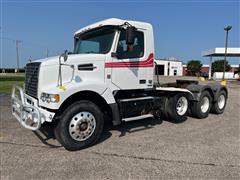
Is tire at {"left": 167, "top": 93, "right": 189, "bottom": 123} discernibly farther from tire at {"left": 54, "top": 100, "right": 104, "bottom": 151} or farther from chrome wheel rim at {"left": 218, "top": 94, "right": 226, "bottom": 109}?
tire at {"left": 54, "top": 100, "right": 104, "bottom": 151}

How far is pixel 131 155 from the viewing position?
13.9 ft

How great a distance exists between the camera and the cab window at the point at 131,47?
5.21 m

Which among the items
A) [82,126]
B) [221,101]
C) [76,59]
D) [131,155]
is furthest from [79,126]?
[221,101]

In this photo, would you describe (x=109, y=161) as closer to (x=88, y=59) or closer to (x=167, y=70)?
(x=88, y=59)

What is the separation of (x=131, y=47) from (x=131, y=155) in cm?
258

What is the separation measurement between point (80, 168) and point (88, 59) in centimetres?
239

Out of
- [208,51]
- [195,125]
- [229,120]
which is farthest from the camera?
[208,51]

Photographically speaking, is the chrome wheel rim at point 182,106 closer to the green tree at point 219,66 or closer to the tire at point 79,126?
the tire at point 79,126

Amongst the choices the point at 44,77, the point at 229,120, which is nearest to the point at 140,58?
the point at 44,77

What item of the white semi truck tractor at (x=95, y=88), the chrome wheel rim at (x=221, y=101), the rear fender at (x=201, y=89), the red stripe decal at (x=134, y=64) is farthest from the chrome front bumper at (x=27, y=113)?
the chrome wheel rim at (x=221, y=101)

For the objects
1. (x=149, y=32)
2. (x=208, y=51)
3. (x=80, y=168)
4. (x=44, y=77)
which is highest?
(x=208, y=51)

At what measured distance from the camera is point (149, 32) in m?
5.80

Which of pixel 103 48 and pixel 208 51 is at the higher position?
pixel 208 51

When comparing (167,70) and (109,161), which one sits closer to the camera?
(109,161)
